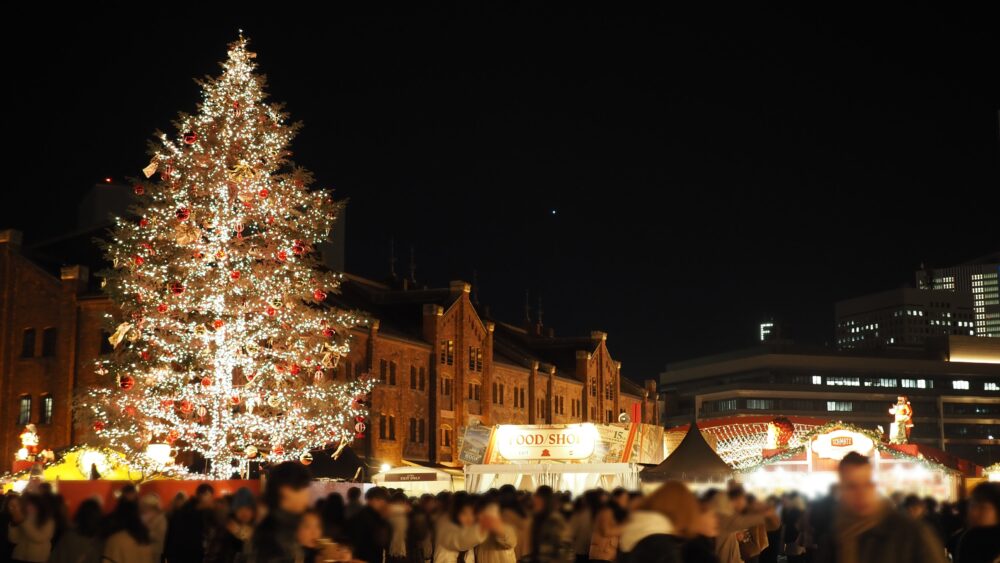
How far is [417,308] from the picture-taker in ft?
188

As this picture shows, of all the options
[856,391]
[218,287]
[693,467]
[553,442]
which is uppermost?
[856,391]

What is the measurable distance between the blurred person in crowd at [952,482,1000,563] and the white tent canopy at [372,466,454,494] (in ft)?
109

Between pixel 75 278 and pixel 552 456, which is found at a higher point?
pixel 75 278

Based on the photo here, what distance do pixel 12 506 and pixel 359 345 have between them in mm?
36173

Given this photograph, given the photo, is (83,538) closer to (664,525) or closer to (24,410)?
(664,525)

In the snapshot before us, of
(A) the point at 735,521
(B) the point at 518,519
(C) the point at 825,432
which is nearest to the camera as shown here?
(B) the point at 518,519

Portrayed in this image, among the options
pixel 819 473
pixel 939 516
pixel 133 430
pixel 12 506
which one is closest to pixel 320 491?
pixel 133 430

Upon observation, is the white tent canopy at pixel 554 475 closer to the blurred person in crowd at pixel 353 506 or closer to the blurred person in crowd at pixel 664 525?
the blurred person in crowd at pixel 353 506

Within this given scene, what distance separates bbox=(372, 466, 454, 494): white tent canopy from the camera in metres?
43.1

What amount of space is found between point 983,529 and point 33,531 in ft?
30.8

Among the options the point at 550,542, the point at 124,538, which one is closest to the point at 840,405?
the point at 550,542

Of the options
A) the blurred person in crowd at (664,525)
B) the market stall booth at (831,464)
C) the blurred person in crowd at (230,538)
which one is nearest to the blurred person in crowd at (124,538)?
the blurred person in crowd at (230,538)

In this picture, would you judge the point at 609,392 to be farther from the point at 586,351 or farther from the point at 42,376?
the point at 42,376

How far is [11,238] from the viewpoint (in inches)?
1842
